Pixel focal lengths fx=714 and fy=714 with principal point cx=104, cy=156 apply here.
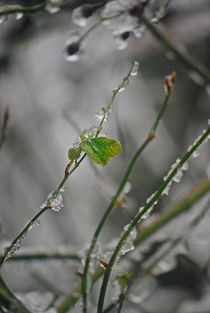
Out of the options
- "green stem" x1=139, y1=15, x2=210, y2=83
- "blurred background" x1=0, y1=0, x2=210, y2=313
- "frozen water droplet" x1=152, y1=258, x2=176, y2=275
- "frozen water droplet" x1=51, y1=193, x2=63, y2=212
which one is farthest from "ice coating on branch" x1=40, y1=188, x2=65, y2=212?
"blurred background" x1=0, y1=0, x2=210, y2=313

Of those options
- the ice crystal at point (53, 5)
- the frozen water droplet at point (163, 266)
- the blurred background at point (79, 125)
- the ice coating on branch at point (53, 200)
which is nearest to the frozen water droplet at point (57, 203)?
the ice coating on branch at point (53, 200)

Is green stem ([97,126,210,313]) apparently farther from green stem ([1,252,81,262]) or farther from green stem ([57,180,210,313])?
green stem ([57,180,210,313])

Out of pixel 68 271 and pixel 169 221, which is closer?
pixel 169 221

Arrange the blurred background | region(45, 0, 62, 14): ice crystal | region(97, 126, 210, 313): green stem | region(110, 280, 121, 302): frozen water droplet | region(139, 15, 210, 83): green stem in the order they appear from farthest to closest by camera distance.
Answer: the blurred background
region(139, 15, 210, 83): green stem
region(45, 0, 62, 14): ice crystal
region(110, 280, 121, 302): frozen water droplet
region(97, 126, 210, 313): green stem

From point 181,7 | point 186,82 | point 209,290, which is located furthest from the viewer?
point 186,82

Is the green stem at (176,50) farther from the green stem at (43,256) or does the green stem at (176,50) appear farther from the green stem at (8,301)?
the green stem at (8,301)

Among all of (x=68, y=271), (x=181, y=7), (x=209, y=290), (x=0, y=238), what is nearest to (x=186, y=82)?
(x=181, y=7)

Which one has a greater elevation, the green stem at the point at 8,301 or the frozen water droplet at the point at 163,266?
the frozen water droplet at the point at 163,266

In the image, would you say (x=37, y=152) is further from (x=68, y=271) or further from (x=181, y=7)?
(x=181, y=7)

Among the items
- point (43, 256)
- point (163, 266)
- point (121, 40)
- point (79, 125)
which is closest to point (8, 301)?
point (43, 256)
